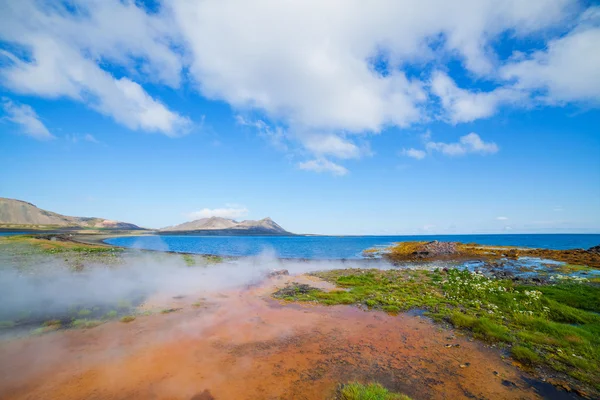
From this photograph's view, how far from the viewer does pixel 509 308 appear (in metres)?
17.6

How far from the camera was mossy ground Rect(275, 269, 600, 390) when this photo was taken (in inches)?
452

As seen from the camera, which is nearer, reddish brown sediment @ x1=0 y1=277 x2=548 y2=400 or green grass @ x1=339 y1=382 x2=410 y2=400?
green grass @ x1=339 y1=382 x2=410 y2=400

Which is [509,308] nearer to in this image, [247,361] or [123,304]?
[247,361]

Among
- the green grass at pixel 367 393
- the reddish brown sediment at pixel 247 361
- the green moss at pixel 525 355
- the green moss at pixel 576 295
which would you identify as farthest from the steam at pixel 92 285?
the green moss at pixel 576 295

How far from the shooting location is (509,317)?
1627 centimetres

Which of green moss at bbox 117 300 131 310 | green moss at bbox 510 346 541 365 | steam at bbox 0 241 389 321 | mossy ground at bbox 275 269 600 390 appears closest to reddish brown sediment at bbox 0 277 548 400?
green moss at bbox 510 346 541 365

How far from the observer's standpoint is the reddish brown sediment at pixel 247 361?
353 inches

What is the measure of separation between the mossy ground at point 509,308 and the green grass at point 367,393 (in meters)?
7.21

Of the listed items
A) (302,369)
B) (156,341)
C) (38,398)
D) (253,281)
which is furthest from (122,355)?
(253,281)

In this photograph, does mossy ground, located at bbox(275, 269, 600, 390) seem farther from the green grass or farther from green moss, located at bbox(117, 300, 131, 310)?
green moss, located at bbox(117, 300, 131, 310)

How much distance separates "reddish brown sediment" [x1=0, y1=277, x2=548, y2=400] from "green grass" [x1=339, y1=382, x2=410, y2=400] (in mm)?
667

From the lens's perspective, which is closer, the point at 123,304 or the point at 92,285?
the point at 123,304

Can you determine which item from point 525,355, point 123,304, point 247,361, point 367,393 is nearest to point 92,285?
point 123,304

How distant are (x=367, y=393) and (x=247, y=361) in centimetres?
522
